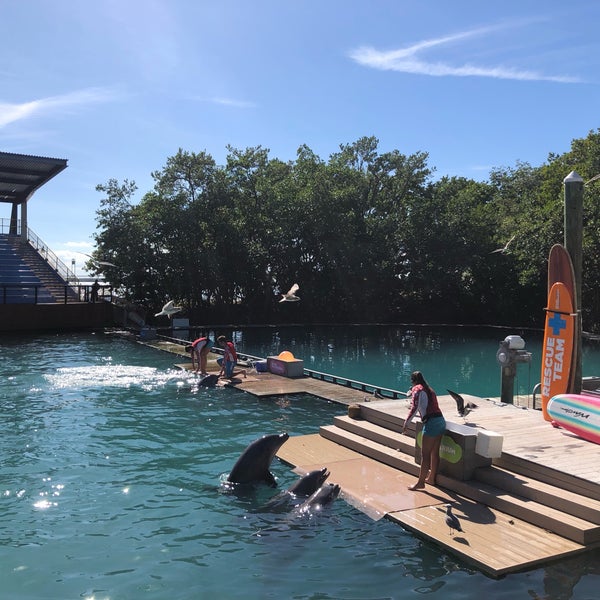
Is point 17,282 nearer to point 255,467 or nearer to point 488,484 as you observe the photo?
point 255,467

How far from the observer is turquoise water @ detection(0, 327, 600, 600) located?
5.67m

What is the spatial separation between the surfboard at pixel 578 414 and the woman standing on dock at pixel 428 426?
6.86 ft

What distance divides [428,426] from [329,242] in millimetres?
29886

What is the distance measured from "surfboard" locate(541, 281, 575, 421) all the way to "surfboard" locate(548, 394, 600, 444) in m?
0.73

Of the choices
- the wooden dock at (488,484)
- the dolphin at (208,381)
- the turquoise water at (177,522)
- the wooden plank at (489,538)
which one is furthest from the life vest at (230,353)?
the wooden plank at (489,538)

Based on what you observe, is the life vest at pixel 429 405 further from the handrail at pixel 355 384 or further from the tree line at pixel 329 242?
the tree line at pixel 329 242

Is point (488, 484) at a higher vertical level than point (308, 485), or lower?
higher

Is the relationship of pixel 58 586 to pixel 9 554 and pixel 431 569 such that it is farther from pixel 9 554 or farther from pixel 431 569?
pixel 431 569

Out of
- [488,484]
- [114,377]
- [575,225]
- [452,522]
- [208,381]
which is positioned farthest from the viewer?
[114,377]

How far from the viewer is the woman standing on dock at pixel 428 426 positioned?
766cm

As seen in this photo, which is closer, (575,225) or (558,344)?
(558,344)

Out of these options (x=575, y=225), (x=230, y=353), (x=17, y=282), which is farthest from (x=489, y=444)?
(x=17, y=282)

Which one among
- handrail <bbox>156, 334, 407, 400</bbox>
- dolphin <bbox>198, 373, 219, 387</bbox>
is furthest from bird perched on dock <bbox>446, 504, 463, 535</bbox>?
dolphin <bbox>198, 373, 219, 387</bbox>

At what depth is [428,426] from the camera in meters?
7.67
